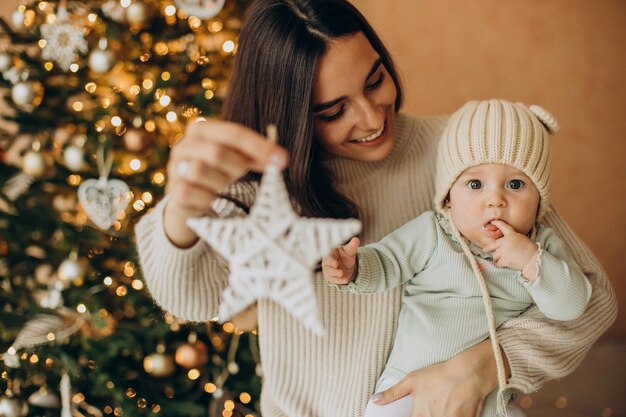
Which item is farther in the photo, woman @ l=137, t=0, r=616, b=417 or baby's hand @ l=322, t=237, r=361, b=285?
woman @ l=137, t=0, r=616, b=417

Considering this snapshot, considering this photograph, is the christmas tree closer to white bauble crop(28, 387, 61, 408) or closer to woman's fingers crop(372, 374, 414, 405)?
white bauble crop(28, 387, 61, 408)

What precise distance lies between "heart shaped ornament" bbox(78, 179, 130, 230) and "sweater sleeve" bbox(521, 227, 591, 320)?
3.56ft

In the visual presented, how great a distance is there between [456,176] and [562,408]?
1251 millimetres

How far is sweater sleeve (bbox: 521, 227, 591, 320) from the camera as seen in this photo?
3.30 feet

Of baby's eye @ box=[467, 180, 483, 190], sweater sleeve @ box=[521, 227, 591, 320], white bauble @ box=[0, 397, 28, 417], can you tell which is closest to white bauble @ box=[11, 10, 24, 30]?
white bauble @ box=[0, 397, 28, 417]

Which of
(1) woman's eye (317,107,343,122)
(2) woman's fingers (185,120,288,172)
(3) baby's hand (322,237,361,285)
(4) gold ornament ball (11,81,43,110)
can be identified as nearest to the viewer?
(2) woman's fingers (185,120,288,172)

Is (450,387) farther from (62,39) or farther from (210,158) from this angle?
(62,39)

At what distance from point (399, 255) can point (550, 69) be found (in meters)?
1.42

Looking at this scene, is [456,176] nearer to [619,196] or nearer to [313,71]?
[313,71]

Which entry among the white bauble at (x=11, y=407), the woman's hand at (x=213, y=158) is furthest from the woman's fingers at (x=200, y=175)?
the white bauble at (x=11, y=407)

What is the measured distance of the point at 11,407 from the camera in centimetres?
163

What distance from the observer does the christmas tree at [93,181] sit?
5.11 feet

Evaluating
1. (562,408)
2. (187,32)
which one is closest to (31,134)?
(187,32)

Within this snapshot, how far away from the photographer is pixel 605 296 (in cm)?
120
